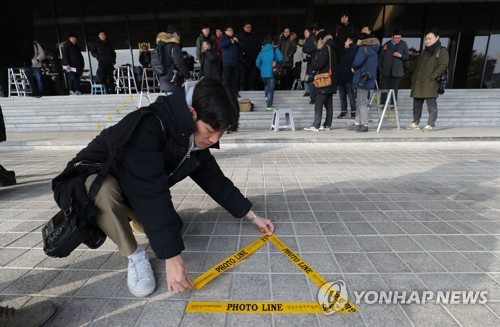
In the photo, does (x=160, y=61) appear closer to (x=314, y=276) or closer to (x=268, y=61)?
(x=268, y=61)

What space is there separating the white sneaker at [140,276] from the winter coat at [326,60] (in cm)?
528

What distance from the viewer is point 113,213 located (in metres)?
1.45

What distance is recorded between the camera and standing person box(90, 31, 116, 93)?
29.4 ft

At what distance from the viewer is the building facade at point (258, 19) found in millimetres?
11023

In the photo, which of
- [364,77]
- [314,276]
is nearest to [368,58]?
[364,77]

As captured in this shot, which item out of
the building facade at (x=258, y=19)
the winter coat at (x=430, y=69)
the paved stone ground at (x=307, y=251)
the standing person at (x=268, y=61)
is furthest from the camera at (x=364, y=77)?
the building facade at (x=258, y=19)

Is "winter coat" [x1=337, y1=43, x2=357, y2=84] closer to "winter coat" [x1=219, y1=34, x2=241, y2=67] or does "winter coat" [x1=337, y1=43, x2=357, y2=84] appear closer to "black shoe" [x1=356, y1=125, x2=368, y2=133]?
"black shoe" [x1=356, y1=125, x2=368, y2=133]

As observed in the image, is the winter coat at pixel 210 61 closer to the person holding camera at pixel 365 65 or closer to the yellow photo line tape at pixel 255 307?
the person holding camera at pixel 365 65

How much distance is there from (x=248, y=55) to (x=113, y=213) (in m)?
8.32

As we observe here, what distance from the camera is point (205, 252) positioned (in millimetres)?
1928

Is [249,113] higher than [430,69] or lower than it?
lower

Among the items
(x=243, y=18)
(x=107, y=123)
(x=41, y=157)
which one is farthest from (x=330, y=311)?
(x=243, y=18)

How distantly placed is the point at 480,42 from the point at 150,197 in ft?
50.9

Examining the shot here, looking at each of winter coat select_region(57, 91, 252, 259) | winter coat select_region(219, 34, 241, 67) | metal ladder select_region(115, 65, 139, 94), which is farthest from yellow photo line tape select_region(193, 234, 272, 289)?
metal ladder select_region(115, 65, 139, 94)
